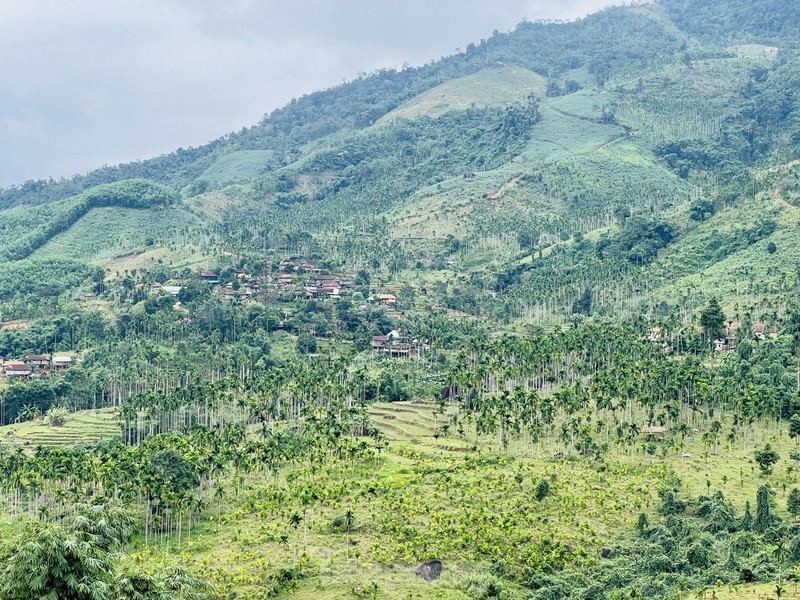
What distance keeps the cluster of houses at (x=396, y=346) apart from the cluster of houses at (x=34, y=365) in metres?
43.5

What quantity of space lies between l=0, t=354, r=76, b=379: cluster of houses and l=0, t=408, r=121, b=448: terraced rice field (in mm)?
14456

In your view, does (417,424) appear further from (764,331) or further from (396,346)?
(764,331)

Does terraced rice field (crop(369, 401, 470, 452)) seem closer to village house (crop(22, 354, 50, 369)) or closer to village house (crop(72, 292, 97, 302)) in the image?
village house (crop(22, 354, 50, 369))

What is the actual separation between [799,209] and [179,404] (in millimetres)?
111346

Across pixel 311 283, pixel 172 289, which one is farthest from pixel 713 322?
pixel 172 289

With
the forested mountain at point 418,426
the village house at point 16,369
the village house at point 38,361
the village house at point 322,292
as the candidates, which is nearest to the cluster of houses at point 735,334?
the forested mountain at point 418,426

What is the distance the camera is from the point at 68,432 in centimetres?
11088

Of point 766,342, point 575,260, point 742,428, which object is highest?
point 575,260

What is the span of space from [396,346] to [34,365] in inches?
2021

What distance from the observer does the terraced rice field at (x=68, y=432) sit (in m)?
107

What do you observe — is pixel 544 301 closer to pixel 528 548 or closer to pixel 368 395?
pixel 368 395

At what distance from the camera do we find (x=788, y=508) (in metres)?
75.5

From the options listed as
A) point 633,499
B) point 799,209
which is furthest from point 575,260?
point 633,499

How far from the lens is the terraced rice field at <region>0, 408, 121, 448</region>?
107m
